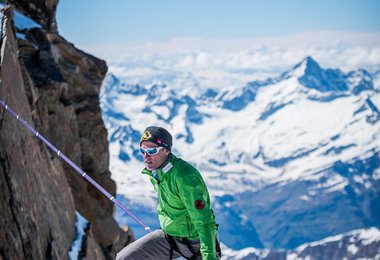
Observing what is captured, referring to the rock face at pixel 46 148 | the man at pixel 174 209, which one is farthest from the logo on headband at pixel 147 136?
the rock face at pixel 46 148

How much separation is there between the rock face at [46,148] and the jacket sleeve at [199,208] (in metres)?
3.85

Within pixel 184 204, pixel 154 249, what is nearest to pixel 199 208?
pixel 184 204

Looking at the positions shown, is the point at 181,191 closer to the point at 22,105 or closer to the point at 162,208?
the point at 162,208

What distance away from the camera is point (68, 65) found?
30578 millimetres

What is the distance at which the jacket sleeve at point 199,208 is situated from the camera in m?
8.38

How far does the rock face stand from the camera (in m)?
11.7

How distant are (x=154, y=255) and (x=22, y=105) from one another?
27.5ft

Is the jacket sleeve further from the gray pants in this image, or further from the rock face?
the rock face

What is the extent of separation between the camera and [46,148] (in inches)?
726

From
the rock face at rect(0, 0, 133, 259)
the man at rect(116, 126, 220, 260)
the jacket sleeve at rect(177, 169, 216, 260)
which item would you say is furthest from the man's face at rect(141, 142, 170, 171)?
the rock face at rect(0, 0, 133, 259)

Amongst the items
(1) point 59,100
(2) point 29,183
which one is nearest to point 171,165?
(2) point 29,183

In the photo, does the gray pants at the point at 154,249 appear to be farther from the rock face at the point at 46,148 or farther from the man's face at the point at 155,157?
the rock face at the point at 46,148

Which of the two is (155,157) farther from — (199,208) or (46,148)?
(46,148)

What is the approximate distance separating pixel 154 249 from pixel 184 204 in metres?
1.49
